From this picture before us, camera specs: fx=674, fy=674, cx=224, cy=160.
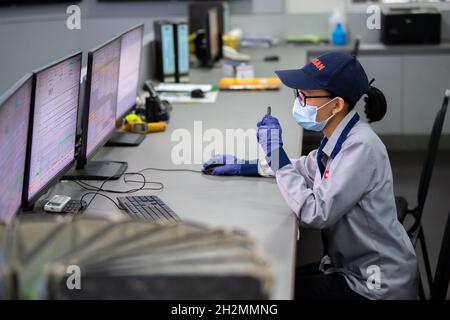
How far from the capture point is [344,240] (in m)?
1.95

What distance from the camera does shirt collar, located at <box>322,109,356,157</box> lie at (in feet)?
6.54

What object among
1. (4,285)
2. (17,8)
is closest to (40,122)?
(4,285)

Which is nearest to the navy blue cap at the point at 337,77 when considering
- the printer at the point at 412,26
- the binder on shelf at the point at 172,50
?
the binder on shelf at the point at 172,50

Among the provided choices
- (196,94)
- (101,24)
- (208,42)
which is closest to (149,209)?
(196,94)

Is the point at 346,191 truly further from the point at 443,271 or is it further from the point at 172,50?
the point at 172,50

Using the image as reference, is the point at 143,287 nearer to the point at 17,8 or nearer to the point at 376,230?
the point at 376,230

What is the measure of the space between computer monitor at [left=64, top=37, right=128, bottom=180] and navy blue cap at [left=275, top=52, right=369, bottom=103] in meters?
0.66

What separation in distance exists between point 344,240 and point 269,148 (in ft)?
1.18

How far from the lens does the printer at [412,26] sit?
494 cm

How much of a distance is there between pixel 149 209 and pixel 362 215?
61 centimetres

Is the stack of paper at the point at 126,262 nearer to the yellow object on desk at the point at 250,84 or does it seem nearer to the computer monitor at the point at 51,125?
the computer monitor at the point at 51,125

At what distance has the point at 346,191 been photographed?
183cm

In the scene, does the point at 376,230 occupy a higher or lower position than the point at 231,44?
lower

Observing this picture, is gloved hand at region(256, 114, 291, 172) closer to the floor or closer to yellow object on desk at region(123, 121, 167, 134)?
yellow object on desk at region(123, 121, 167, 134)
